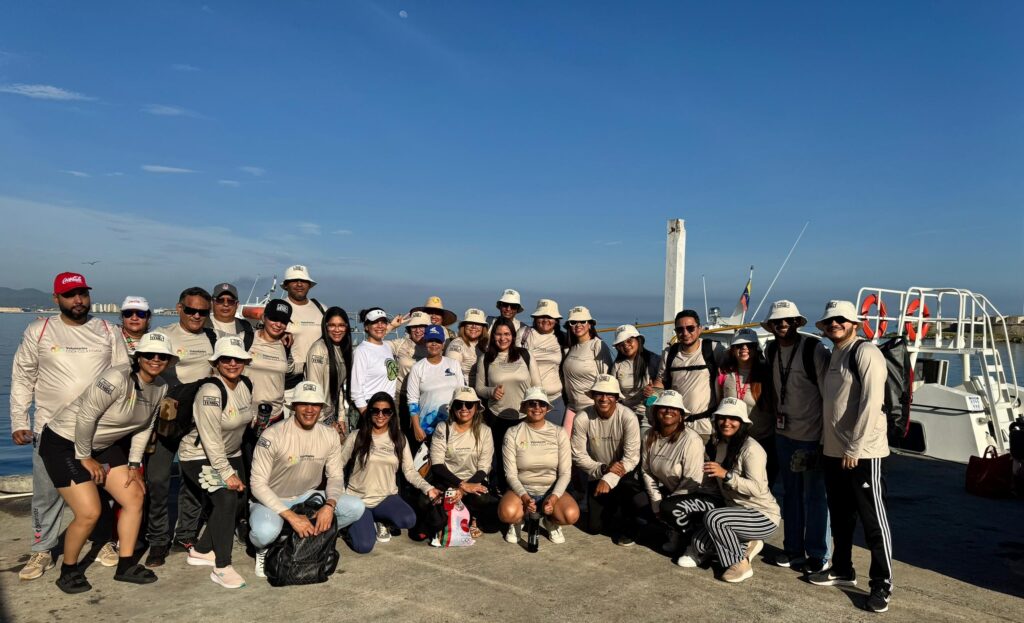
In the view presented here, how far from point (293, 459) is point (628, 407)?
302cm

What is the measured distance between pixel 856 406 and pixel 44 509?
572 centimetres

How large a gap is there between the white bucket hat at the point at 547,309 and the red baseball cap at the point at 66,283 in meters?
3.99

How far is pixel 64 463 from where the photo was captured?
4379mm

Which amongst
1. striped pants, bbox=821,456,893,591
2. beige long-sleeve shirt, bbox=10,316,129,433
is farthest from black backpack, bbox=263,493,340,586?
striped pants, bbox=821,456,893,591

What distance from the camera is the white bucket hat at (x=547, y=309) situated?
22.7ft

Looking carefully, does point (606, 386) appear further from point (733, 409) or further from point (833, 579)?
point (833, 579)

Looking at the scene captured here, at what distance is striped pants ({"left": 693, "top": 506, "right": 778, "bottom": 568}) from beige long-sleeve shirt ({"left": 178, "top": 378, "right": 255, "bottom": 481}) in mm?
3578

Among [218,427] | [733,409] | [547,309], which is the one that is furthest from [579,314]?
[218,427]

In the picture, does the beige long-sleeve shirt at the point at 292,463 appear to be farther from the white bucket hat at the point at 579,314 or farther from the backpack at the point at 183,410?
the white bucket hat at the point at 579,314

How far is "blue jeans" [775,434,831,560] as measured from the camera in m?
4.98

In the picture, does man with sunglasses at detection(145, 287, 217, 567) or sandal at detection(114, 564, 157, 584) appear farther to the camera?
man with sunglasses at detection(145, 287, 217, 567)

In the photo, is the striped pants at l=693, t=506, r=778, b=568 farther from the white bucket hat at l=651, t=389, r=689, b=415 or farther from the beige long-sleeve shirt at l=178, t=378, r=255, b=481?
the beige long-sleeve shirt at l=178, t=378, r=255, b=481

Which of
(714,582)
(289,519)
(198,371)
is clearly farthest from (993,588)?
(198,371)

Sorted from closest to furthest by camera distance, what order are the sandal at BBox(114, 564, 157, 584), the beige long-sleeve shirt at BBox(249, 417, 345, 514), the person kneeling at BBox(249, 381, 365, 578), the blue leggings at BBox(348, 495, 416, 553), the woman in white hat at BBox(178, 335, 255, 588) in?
1. the sandal at BBox(114, 564, 157, 584)
2. the woman in white hat at BBox(178, 335, 255, 588)
3. the person kneeling at BBox(249, 381, 365, 578)
4. the beige long-sleeve shirt at BBox(249, 417, 345, 514)
5. the blue leggings at BBox(348, 495, 416, 553)
